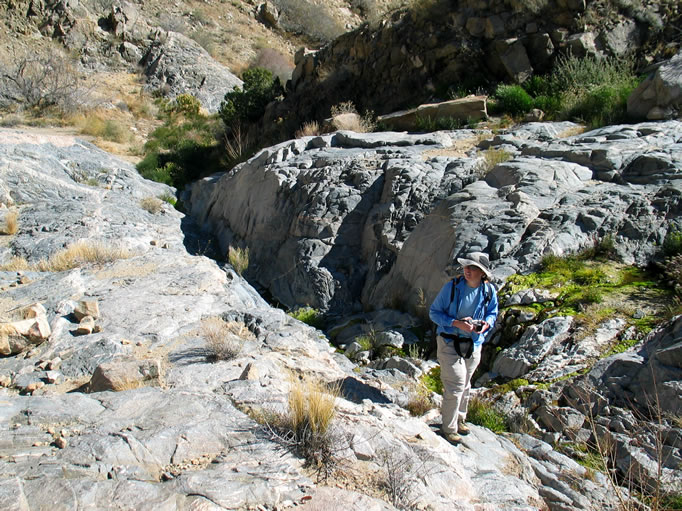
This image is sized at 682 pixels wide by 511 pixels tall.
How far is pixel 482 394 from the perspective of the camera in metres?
4.90

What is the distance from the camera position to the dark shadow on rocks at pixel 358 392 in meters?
4.75

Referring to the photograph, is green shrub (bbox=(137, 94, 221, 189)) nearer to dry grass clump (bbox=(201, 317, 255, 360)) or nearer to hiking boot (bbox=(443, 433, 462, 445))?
dry grass clump (bbox=(201, 317, 255, 360))

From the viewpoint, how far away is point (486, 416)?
4.57 metres

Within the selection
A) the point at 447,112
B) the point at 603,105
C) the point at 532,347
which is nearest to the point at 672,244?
the point at 532,347

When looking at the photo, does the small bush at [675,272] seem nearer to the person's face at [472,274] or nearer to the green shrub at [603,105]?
the person's face at [472,274]

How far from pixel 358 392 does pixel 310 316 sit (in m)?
3.40

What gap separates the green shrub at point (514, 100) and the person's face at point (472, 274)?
907cm

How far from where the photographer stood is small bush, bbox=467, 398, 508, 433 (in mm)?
4492

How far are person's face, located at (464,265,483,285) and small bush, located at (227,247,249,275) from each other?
21.2 ft

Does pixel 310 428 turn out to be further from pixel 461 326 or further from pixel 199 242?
pixel 199 242

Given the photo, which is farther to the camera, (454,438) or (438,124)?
(438,124)

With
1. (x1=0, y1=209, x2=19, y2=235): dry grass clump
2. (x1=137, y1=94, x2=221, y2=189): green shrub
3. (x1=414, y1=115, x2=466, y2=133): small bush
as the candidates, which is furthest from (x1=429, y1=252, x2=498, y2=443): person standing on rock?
(x1=137, y1=94, x2=221, y2=189): green shrub

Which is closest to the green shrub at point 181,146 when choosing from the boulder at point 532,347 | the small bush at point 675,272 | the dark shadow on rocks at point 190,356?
the dark shadow on rocks at point 190,356

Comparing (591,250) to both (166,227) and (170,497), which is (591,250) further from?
(166,227)
